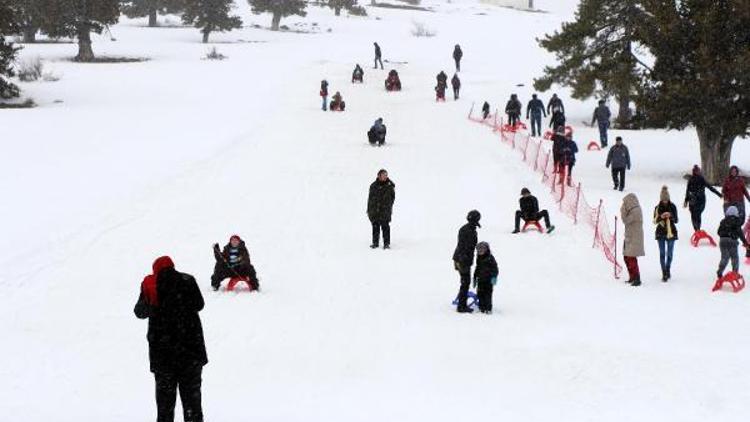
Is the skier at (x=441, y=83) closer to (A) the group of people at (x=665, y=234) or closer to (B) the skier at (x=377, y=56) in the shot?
(B) the skier at (x=377, y=56)

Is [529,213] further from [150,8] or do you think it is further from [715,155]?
[150,8]

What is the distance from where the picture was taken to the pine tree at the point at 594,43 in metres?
34.2

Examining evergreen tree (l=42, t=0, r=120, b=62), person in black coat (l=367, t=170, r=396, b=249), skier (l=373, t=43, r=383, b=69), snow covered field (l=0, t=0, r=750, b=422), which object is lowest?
snow covered field (l=0, t=0, r=750, b=422)

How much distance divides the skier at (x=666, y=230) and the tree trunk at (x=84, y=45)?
1761 inches

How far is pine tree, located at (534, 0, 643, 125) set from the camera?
3425 cm

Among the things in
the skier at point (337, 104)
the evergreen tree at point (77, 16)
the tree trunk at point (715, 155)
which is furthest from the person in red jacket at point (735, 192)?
the evergreen tree at point (77, 16)

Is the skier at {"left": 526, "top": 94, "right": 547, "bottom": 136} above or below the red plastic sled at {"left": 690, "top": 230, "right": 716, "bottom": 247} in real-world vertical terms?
above

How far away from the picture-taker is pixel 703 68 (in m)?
25.2

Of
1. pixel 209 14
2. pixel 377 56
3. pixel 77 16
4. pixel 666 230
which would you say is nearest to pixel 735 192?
pixel 666 230

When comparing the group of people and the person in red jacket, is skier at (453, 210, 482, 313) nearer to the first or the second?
the group of people

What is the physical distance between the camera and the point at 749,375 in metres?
10.5

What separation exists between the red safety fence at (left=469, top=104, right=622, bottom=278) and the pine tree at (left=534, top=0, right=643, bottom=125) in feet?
11.1

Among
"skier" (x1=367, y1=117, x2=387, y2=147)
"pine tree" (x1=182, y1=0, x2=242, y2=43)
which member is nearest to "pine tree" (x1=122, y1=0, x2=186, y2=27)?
"pine tree" (x1=182, y1=0, x2=242, y2=43)

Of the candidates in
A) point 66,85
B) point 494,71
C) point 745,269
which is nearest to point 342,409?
point 745,269
